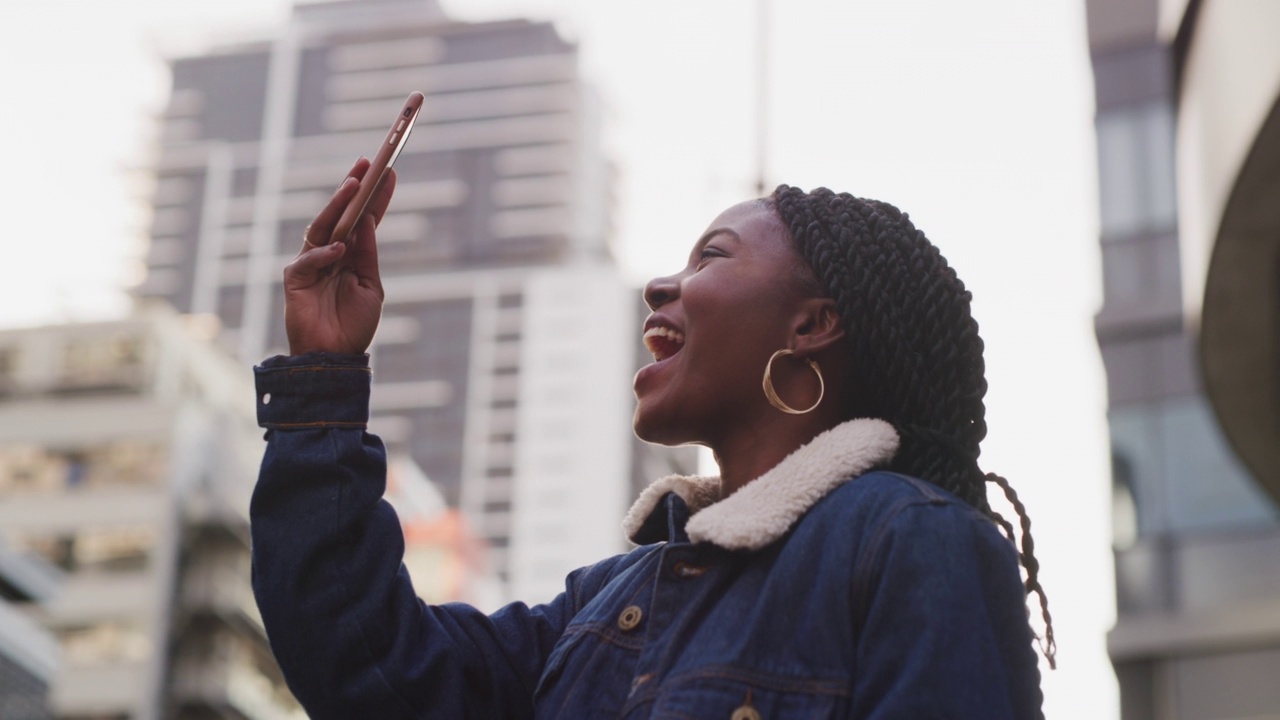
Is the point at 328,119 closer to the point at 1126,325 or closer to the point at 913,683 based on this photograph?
the point at 1126,325

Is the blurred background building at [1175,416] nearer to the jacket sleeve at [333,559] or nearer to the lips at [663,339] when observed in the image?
the lips at [663,339]

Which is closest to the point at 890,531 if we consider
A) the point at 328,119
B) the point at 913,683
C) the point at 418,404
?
the point at 913,683

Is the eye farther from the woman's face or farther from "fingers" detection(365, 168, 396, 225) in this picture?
"fingers" detection(365, 168, 396, 225)

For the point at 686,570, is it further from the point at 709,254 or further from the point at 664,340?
the point at 709,254

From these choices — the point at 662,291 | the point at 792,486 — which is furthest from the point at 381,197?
the point at 792,486

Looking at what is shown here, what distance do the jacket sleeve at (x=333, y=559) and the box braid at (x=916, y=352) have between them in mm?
749

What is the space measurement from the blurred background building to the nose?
7.00 metres

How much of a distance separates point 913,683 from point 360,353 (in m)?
1.00

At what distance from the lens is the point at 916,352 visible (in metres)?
2.50

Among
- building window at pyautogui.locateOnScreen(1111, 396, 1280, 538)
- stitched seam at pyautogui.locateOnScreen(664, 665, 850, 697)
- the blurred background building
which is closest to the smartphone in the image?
stitched seam at pyautogui.locateOnScreen(664, 665, 850, 697)

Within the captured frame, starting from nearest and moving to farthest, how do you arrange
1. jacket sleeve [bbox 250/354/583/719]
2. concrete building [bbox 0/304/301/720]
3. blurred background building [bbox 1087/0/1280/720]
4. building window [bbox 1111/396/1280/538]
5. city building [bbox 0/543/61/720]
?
jacket sleeve [bbox 250/354/583/719]
blurred background building [bbox 1087/0/1280/720]
building window [bbox 1111/396/1280/538]
city building [bbox 0/543/61/720]
concrete building [bbox 0/304/301/720]

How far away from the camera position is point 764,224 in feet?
8.75

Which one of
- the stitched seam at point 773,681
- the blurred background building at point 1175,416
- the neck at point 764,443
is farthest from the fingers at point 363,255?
the blurred background building at point 1175,416

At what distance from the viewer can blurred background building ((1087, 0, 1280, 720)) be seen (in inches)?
386
